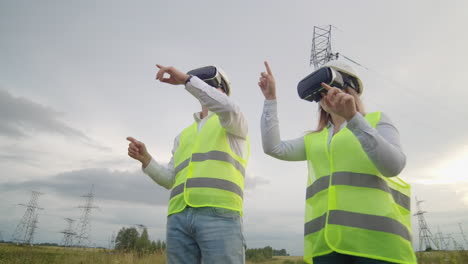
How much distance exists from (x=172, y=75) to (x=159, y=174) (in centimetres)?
135

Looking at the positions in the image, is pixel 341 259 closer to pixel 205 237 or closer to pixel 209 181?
pixel 205 237

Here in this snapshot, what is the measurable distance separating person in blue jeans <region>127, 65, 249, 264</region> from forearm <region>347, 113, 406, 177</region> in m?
1.41

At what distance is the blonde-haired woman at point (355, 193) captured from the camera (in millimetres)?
2098

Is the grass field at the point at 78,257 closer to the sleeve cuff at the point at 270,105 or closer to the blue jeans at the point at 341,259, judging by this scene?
the sleeve cuff at the point at 270,105

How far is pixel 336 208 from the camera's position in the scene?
229cm

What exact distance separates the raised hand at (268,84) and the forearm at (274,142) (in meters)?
0.09

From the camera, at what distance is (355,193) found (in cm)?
228

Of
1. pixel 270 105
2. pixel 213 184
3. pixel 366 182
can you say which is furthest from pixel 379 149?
pixel 213 184

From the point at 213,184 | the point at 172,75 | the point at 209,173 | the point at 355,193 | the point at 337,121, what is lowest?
the point at 355,193

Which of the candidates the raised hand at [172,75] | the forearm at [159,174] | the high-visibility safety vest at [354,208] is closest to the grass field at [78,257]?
the forearm at [159,174]

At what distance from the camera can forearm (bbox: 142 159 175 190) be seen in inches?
153

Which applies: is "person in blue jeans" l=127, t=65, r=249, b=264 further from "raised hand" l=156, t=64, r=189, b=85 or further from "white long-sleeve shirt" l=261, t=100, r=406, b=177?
"white long-sleeve shirt" l=261, t=100, r=406, b=177

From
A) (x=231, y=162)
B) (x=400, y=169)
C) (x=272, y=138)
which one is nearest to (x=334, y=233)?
(x=400, y=169)

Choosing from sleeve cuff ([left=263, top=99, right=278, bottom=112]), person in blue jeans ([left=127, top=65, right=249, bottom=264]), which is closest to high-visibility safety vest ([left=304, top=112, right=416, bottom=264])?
sleeve cuff ([left=263, top=99, right=278, bottom=112])
